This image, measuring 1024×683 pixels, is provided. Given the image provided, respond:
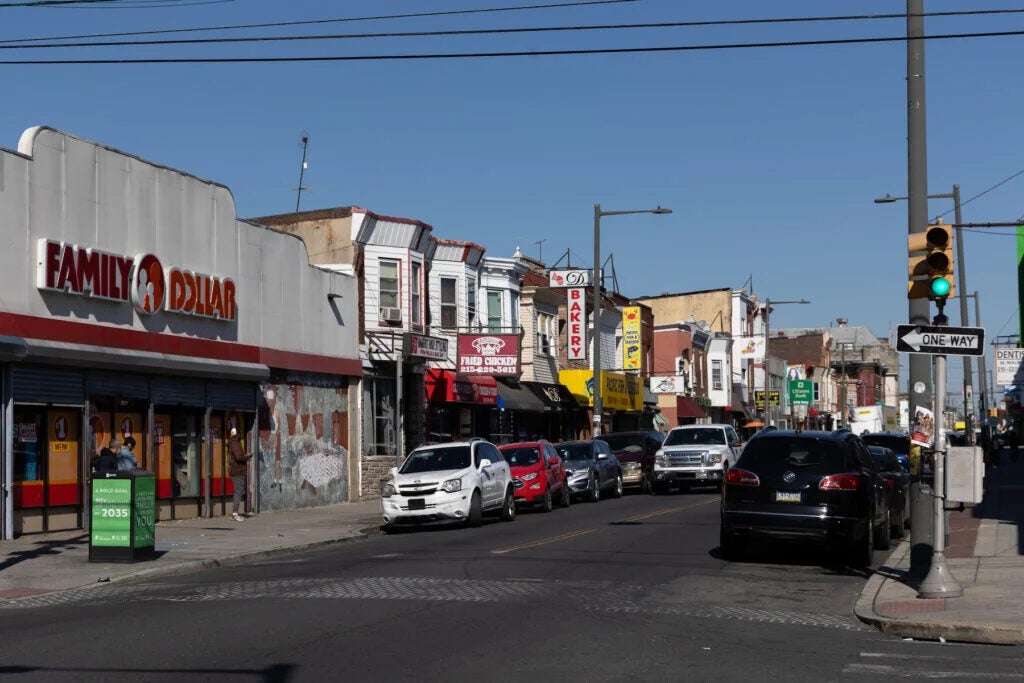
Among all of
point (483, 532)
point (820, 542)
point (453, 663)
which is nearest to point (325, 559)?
point (483, 532)

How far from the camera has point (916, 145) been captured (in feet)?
57.8

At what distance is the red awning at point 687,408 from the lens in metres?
70.2

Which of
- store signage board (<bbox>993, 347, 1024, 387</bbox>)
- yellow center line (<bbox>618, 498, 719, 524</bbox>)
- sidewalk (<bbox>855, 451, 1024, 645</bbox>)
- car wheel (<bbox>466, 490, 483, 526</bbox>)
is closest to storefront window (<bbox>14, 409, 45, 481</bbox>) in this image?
car wheel (<bbox>466, 490, 483, 526</bbox>)

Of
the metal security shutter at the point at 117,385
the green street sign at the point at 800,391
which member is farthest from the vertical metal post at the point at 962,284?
the green street sign at the point at 800,391

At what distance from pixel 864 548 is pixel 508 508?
1085cm

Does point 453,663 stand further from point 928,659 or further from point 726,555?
point 726,555

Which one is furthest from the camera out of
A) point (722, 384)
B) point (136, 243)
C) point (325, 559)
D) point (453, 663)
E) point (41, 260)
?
point (722, 384)

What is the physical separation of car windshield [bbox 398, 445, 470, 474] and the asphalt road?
6.23m

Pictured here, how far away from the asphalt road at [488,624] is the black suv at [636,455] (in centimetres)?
1831

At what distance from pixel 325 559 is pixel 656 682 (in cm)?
1080

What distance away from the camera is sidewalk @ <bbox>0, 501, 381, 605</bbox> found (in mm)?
17188

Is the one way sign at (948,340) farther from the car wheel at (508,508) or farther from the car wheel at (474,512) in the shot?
the car wheel at (508,508)

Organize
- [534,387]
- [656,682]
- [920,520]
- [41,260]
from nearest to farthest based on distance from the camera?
[656,682]
[920,520]
[41,260]
[534,387]

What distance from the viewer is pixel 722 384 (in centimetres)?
7988
